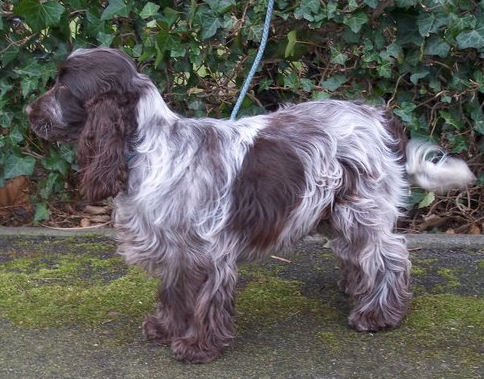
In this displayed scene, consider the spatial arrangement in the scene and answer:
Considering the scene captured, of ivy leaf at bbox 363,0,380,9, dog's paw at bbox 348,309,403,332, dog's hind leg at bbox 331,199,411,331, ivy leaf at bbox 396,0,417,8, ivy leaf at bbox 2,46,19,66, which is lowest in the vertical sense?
dog's paw at bbox 348,309,403,332

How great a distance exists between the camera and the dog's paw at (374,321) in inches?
172

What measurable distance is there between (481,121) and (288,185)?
2063 millimetres

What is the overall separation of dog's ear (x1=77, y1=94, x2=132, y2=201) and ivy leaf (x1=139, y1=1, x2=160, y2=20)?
1690 mm

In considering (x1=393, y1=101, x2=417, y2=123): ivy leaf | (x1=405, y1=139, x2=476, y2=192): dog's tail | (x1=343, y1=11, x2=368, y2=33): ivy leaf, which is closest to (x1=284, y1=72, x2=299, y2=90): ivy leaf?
(x1=343, y1=11, x2=368, y2=33): ivy leaf

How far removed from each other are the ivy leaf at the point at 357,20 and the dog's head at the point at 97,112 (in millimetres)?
1881


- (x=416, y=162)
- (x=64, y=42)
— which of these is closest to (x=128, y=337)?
(x=416, y=162)

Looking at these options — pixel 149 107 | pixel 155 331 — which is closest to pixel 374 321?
pixel 155 331

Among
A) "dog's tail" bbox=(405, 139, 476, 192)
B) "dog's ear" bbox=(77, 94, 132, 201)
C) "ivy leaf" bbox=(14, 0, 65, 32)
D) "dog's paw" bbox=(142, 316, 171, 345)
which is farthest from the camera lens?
"ivy leaf" bbox=(14, 0, 65, 32)

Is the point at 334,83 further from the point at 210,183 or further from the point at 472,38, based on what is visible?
the point at 210,183

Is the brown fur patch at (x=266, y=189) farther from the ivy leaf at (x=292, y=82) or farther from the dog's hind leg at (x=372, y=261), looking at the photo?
the ivy leaf at (x=292, y=82)

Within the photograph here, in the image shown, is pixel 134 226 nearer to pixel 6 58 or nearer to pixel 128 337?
pixel 128 337

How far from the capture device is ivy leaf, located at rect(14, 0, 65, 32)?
18.0ft

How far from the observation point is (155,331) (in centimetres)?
426

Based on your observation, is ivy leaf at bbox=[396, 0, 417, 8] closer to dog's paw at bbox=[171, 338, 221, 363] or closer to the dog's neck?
the dog's neck
